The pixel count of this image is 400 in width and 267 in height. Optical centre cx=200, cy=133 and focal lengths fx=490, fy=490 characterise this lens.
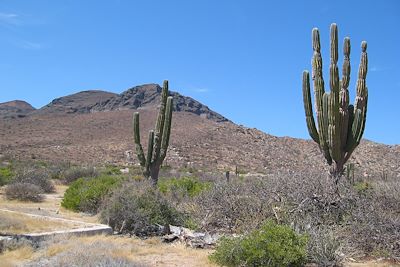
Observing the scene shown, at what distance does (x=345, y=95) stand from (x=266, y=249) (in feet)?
27.7

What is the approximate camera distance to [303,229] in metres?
10.4

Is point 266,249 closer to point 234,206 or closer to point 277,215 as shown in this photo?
point 277,215

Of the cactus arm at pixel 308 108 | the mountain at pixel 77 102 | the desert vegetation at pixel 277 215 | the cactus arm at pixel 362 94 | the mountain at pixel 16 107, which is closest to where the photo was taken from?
the desert vegetation at pixel 277 215

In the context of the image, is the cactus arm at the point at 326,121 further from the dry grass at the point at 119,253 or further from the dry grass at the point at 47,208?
the dry grass at the point at 47,208

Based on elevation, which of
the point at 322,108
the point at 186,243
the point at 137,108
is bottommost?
the point at 186,243

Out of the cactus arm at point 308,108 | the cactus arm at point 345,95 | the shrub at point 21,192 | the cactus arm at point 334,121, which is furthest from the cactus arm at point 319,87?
the shrub at point 21,192

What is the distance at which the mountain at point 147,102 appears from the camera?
315 ft

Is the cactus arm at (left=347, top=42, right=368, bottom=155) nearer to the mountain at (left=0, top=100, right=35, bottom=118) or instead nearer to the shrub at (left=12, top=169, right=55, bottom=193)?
the shrub at (left=12, top=169, right=55, bottom=193)

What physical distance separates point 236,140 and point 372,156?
1654 centimetres

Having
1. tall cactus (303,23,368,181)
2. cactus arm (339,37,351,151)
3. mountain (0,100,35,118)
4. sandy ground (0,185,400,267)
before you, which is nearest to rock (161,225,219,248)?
sandy ground (0,185,400,267)

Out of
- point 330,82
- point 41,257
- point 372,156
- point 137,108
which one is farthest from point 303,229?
point 137,108

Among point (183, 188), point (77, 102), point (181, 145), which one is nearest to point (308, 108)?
point (183, 188)

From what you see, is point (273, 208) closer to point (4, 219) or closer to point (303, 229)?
point (303, 229)

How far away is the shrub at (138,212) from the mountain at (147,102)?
7837 centimetres
